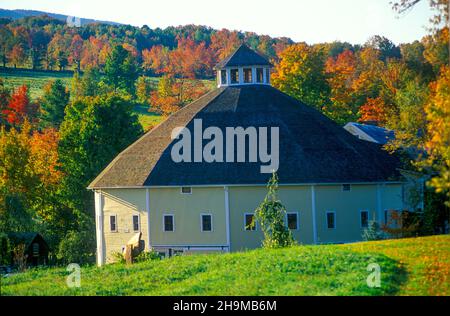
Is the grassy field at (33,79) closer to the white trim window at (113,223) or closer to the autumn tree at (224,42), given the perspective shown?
the autumn tree at (224,42)

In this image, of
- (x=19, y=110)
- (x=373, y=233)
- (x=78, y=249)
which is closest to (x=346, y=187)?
(x=373, y=233)

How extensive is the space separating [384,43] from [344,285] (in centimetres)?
10155

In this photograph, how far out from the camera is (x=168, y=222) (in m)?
47.8

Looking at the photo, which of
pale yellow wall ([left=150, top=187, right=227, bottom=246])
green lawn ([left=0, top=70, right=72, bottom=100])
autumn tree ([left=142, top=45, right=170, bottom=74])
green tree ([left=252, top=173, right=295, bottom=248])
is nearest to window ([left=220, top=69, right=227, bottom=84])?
pale yellow wall ([left=150, top=187, right=227, bottom=246])

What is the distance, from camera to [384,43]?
12000 centimetres

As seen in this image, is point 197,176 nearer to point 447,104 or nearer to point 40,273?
point 40,273

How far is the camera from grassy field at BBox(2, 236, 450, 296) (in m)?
22.1

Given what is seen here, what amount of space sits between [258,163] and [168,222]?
19.8ft

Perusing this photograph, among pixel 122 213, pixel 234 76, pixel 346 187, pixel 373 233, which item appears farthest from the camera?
pixel 234 76

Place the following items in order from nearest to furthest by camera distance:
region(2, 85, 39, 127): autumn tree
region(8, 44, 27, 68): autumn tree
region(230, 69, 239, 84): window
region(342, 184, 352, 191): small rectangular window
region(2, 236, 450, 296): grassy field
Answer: region(2, 236, 450, 296): grassy field, region(342, 184, 352, 191): small rectangular window, region(230, 69, 239, 84): window, region(2, 85, 39, 127): autumn tree, region(8, 44, 27, 68): autumn tree

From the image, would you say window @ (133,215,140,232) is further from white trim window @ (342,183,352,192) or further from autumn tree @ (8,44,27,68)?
autumn tree @ (8,44,27,68)

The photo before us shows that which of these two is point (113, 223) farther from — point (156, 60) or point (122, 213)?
point (156, 60)

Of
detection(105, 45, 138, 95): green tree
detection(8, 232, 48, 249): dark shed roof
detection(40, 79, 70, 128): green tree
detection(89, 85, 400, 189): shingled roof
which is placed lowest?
detection(8, 232, 48, 249): dark shed roof

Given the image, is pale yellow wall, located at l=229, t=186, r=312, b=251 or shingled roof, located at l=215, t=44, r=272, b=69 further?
shingled roof, located at l=215, t=44, r=272, b=69
